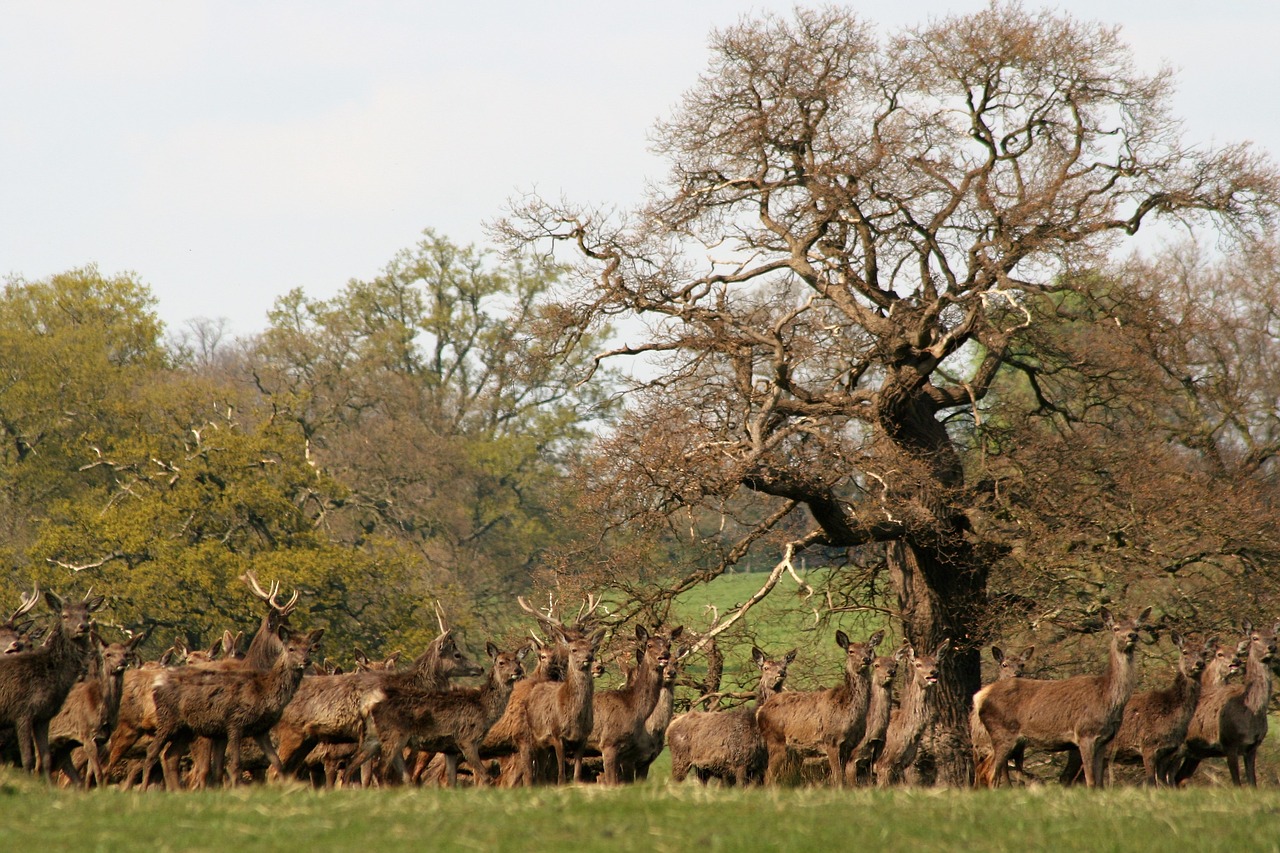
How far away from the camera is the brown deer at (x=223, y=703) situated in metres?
13.0

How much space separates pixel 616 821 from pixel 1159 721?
840 cm

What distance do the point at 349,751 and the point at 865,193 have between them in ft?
37.7

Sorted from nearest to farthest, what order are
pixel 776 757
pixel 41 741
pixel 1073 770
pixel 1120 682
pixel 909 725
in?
pixel 41 741 → pixel 1120 682 → pixel 909 725 → pixel 776 757 → pixel 1073 770

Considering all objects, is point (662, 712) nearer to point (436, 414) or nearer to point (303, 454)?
point (303, 454)

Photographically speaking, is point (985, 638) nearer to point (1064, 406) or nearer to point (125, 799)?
point (1064, 406)

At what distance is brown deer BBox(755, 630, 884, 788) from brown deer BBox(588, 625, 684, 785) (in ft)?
4.68

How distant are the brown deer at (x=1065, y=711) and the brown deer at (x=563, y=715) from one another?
4270mm

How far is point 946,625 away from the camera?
21.1 metres

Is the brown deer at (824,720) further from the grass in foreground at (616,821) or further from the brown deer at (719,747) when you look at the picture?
the grass in foreground at (616,821)

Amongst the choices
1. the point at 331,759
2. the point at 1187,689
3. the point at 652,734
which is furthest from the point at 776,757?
the point at 331,759

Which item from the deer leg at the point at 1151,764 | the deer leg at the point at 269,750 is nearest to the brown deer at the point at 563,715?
the deer leg at the point at 269,750

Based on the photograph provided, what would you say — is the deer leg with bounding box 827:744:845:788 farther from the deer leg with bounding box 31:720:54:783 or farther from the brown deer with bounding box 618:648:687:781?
the deer leg with bounding box 31:720:54:783

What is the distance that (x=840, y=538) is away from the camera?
2064cm

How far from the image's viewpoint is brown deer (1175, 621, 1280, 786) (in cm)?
1517
